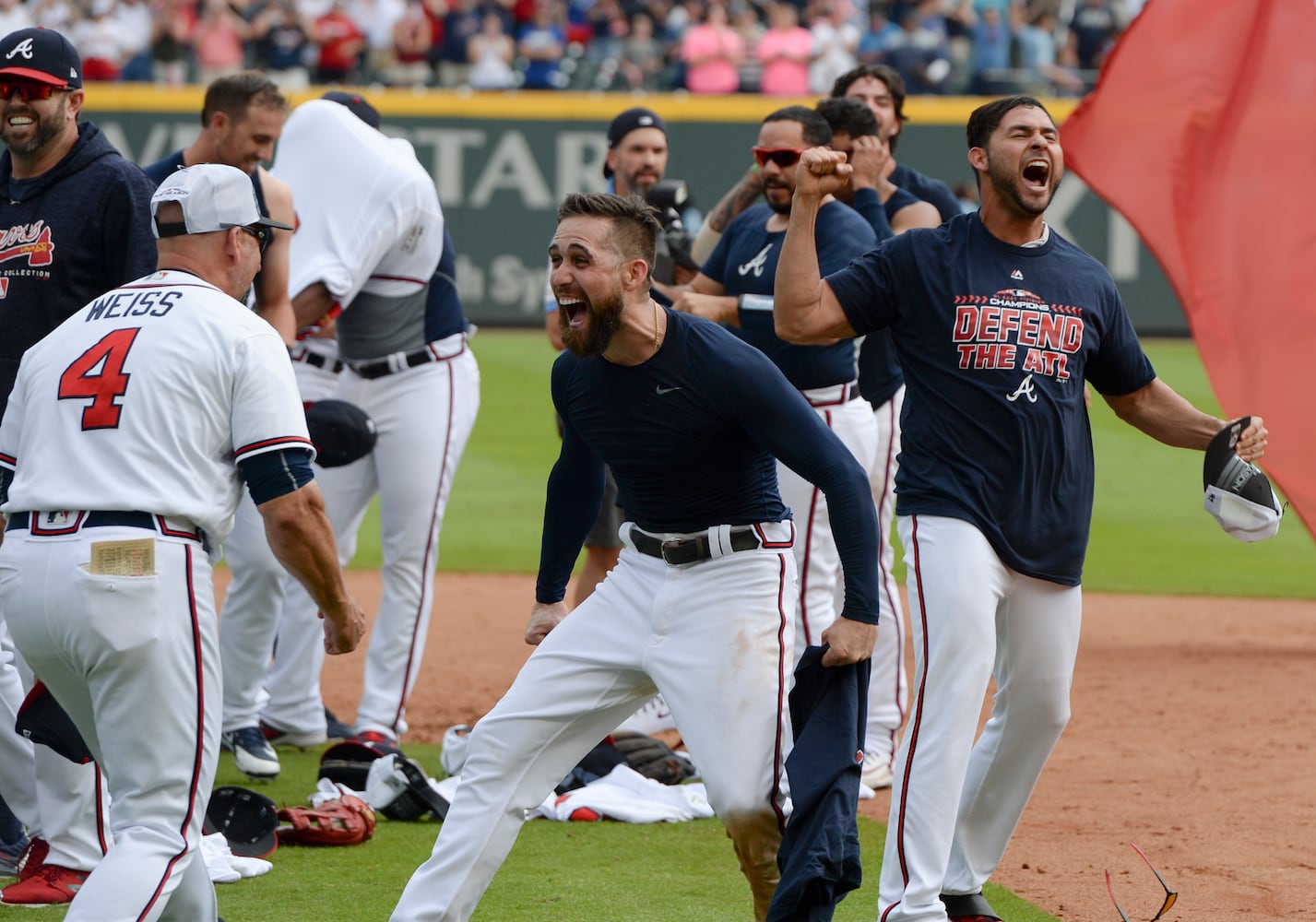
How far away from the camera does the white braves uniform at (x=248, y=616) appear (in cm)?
670

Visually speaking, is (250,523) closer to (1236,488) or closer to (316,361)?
(316,361)

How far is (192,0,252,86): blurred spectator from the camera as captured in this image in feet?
75.6

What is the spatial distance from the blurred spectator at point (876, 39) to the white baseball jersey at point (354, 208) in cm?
1671

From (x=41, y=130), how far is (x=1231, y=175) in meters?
5.43

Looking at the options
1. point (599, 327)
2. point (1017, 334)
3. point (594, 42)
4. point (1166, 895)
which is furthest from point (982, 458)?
point (594, 42)

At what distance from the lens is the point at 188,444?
396 centimetres

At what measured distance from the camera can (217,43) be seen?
75.7 feet

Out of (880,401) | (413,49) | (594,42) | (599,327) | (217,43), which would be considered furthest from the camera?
(594,42)

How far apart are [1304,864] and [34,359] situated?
170 inches

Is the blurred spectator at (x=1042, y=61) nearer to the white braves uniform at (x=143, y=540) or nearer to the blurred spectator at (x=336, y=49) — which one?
the blurred spectator at (x=336, y=49)

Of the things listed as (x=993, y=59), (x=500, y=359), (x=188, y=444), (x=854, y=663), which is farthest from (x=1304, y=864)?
(x=993, y=59)

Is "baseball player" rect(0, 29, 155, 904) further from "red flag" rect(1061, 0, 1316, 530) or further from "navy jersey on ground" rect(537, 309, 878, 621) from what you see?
"red flag" rect(1061, 0, 1316, 530)

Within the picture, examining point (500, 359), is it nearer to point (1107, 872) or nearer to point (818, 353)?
point (818, 353)

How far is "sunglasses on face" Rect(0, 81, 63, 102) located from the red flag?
4835mm
